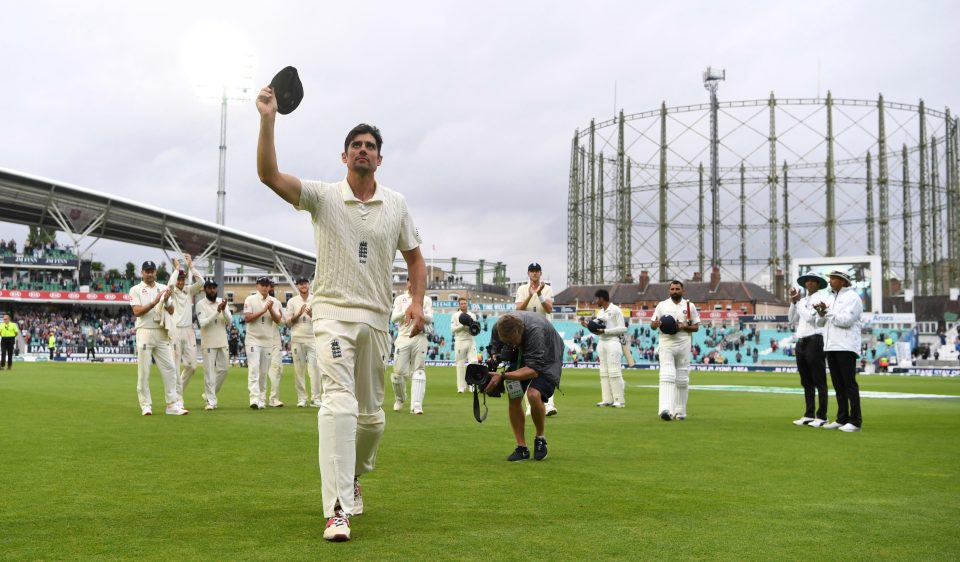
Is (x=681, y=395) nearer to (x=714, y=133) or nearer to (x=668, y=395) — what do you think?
(x=668, y=395)

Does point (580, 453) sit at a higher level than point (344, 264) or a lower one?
lower

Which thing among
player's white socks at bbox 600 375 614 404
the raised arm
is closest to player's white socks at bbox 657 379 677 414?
player's white socks at bbox 600 375 614 404

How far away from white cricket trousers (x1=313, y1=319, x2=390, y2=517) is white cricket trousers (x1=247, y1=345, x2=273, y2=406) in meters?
9.85

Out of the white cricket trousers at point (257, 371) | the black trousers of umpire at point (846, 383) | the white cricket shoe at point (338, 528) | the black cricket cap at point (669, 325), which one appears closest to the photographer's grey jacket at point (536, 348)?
the black cricket cap at point (669, 325)

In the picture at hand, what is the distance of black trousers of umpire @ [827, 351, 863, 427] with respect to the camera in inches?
456

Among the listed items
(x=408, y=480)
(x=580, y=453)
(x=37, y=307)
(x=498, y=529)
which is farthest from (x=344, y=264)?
(x=37, y=307)

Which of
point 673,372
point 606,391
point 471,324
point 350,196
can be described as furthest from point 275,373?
point 350,196

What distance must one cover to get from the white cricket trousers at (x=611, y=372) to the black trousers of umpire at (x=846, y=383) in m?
4.52

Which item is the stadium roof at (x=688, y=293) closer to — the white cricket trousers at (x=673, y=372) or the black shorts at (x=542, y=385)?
the white cricket trousers at (x=673, y=372)

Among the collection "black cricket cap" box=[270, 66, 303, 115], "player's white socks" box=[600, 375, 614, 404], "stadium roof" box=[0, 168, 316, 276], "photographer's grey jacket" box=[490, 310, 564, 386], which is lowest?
"player's white socks" box=[600, 375, 614, 404]

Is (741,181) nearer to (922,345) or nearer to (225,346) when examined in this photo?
(922,345)

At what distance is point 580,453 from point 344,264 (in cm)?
447

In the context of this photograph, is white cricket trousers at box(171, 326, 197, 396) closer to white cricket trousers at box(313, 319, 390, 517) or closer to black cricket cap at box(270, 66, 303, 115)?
white cricket trousers at box(313, 319, 390, 517)

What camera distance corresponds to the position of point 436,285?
110312mm
